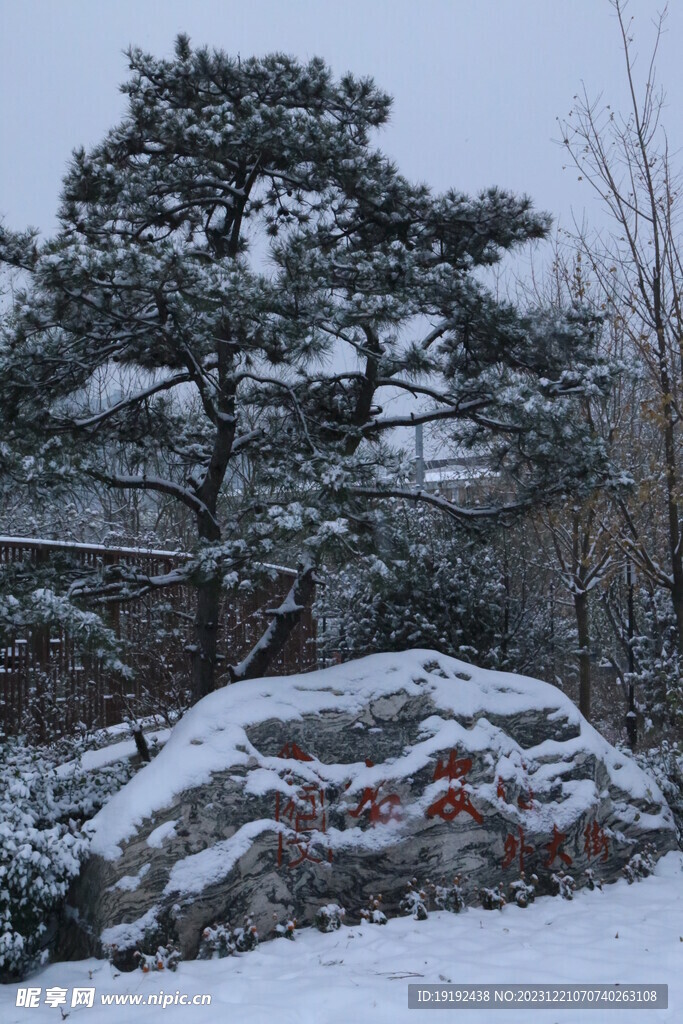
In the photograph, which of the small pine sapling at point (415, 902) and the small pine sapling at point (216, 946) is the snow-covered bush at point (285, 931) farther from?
the small pine sapling at point (415, 902)

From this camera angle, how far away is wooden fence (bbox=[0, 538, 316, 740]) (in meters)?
6.86

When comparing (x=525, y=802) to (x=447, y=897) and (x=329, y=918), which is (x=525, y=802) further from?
(x=329, y=918)

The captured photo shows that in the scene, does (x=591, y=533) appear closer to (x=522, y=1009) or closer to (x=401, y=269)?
(x=401, y=269)

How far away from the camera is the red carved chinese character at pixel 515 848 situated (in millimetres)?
5219

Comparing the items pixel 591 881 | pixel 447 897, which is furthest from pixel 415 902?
pixel 591 881

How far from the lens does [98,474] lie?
5492 millimetres

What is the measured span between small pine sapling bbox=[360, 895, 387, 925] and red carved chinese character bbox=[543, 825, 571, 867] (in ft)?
3.86

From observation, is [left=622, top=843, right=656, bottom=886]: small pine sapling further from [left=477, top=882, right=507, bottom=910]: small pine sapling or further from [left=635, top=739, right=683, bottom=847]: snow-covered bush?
[left=477, top=882, right=507, bottom=910]: small pine sapling

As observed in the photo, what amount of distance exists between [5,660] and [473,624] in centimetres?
396

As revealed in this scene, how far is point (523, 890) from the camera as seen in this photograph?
5.14 m

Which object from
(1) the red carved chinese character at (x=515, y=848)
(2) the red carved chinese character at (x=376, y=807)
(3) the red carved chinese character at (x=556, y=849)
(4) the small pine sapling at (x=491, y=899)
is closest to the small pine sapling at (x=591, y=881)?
(3) the red carved chinese character at (x=556, y=849)

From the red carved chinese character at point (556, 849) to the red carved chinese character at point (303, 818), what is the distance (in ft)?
4.75

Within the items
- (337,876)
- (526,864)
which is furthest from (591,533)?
(337,876)

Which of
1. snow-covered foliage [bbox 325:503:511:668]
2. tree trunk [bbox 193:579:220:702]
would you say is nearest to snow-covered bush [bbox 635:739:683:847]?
snow-covered foliage [bbox 325:503:511:668]
